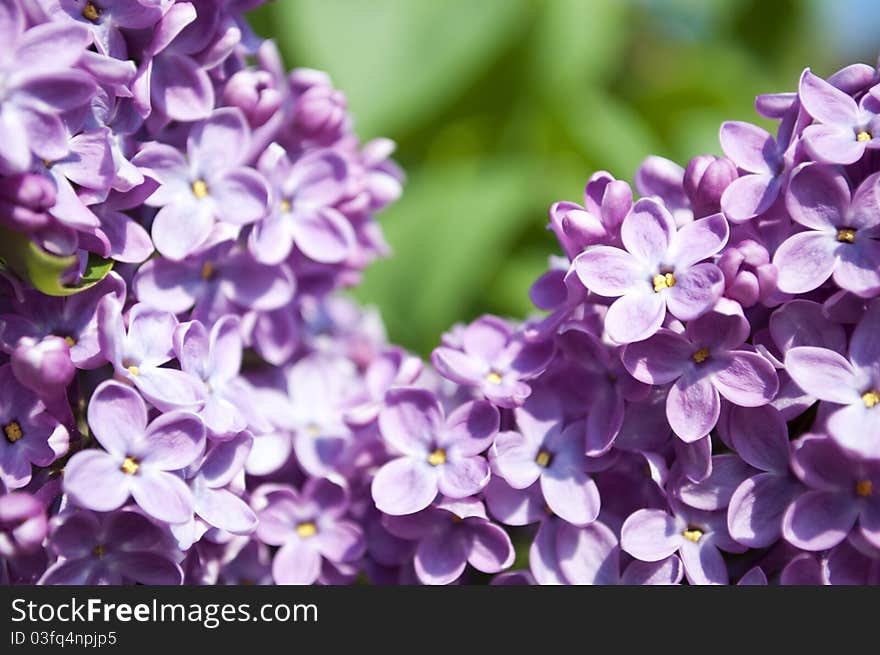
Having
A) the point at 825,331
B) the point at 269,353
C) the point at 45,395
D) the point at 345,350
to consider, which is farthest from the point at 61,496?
the point at 825,331

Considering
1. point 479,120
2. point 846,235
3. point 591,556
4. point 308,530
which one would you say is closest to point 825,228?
point 846,235

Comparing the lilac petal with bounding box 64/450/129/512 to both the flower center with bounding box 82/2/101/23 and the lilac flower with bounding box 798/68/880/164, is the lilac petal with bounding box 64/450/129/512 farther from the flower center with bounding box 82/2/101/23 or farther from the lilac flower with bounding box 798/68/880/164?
the lilac flower with bounding box 798/68/880/164

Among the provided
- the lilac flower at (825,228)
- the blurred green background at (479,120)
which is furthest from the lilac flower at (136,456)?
the blurred green background at (479,120)

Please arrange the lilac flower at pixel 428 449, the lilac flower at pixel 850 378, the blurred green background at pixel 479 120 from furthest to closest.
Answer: the blurred green background at pixel 479 120 < the lilac flower at pixel 428 449 < the lilac flower at pixel 850 378

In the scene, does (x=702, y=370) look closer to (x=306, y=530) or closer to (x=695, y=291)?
(x=695, y=291)

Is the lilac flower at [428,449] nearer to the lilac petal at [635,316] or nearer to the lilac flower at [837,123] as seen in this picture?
the lilac petal at [635,316]

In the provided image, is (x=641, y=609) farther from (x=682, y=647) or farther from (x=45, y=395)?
(x=45, y=395)
